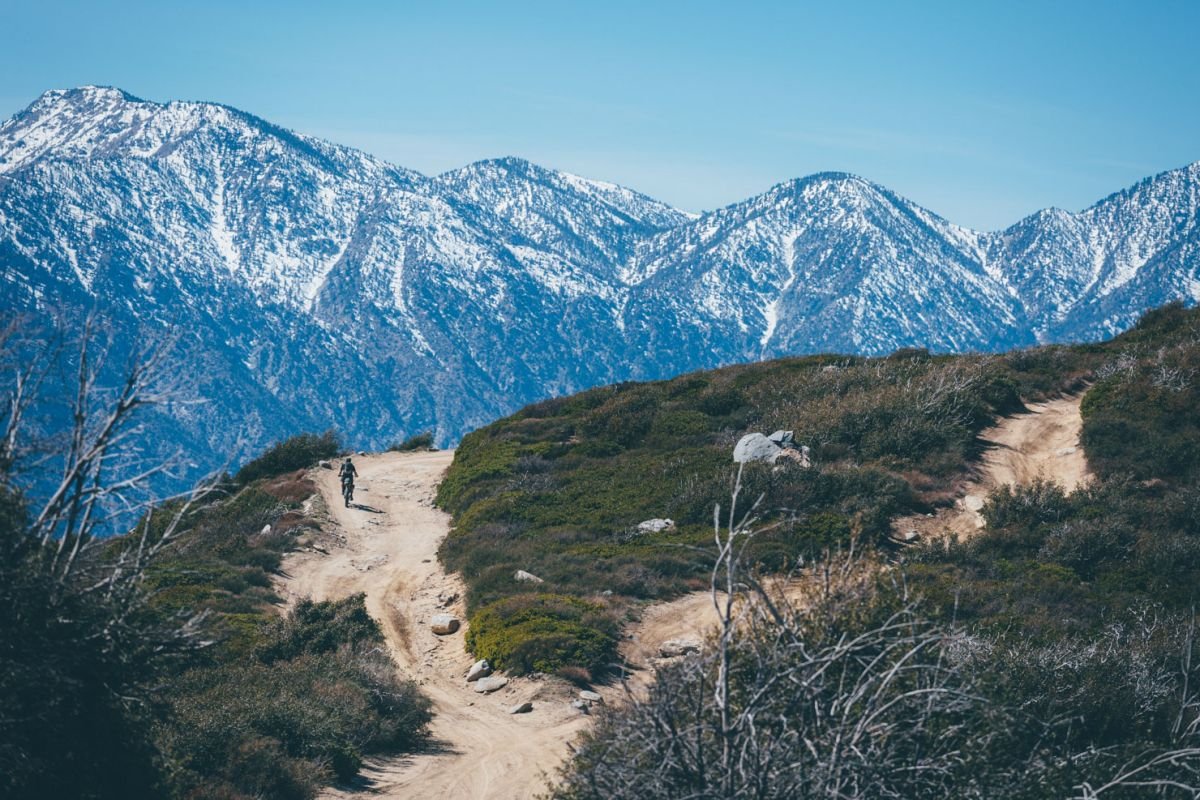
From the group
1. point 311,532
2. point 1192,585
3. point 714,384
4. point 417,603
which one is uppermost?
point 714,384

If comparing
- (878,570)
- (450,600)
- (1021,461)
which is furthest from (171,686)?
(1021,461)

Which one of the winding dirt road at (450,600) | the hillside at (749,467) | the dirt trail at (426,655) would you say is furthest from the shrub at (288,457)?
the hillside at (749,467)

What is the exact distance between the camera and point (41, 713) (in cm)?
1005

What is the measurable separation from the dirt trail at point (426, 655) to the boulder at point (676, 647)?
95.8 inches

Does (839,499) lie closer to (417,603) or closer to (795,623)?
(417,603)

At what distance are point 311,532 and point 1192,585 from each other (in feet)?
77.0

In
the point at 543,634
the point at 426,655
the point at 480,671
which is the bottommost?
the point at 480,671

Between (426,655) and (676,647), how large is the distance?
5.66 m

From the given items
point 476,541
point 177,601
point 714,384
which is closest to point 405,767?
point 177,601

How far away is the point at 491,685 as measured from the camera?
1966cm

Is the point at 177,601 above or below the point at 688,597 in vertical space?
above

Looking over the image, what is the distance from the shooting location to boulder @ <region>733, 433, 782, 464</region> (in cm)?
3080

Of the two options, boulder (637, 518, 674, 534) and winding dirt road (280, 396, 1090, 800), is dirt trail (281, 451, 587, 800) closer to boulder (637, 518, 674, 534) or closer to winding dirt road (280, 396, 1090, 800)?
winding dirt road (280, 396, 1090, 800)

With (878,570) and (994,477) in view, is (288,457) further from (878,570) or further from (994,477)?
(878,570)
